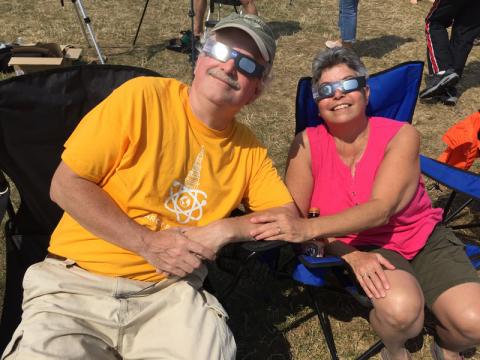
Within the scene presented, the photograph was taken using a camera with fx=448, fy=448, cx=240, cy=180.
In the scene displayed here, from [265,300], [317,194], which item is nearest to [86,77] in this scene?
[317,194]

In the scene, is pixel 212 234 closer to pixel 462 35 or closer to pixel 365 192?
pixel 365 192

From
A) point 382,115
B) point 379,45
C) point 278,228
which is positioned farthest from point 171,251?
point 379,45

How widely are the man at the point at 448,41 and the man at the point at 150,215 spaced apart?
396 cm

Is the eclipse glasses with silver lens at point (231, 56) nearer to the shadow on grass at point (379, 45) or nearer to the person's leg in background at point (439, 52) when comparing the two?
the person's leg in background at point (439, 52)

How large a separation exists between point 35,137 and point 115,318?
990 mm

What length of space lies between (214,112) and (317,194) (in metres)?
0.87

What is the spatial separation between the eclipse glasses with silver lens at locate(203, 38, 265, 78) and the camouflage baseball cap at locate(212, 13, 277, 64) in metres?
0.06

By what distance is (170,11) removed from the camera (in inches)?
302

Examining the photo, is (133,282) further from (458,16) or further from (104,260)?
(458,16)

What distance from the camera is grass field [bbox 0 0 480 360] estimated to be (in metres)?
2.76

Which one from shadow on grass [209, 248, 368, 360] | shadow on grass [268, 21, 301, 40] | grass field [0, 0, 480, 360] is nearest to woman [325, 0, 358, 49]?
grass field [0, 0, 480, 360]

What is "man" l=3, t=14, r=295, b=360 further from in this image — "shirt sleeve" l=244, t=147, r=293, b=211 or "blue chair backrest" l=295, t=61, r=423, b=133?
"blue chair backrest" l=295, t=61, r=423, b=133

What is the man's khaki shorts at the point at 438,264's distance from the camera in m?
2.29

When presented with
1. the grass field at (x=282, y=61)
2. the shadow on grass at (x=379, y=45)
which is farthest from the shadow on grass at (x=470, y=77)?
the shadow on grass at (x=379, y=45)
